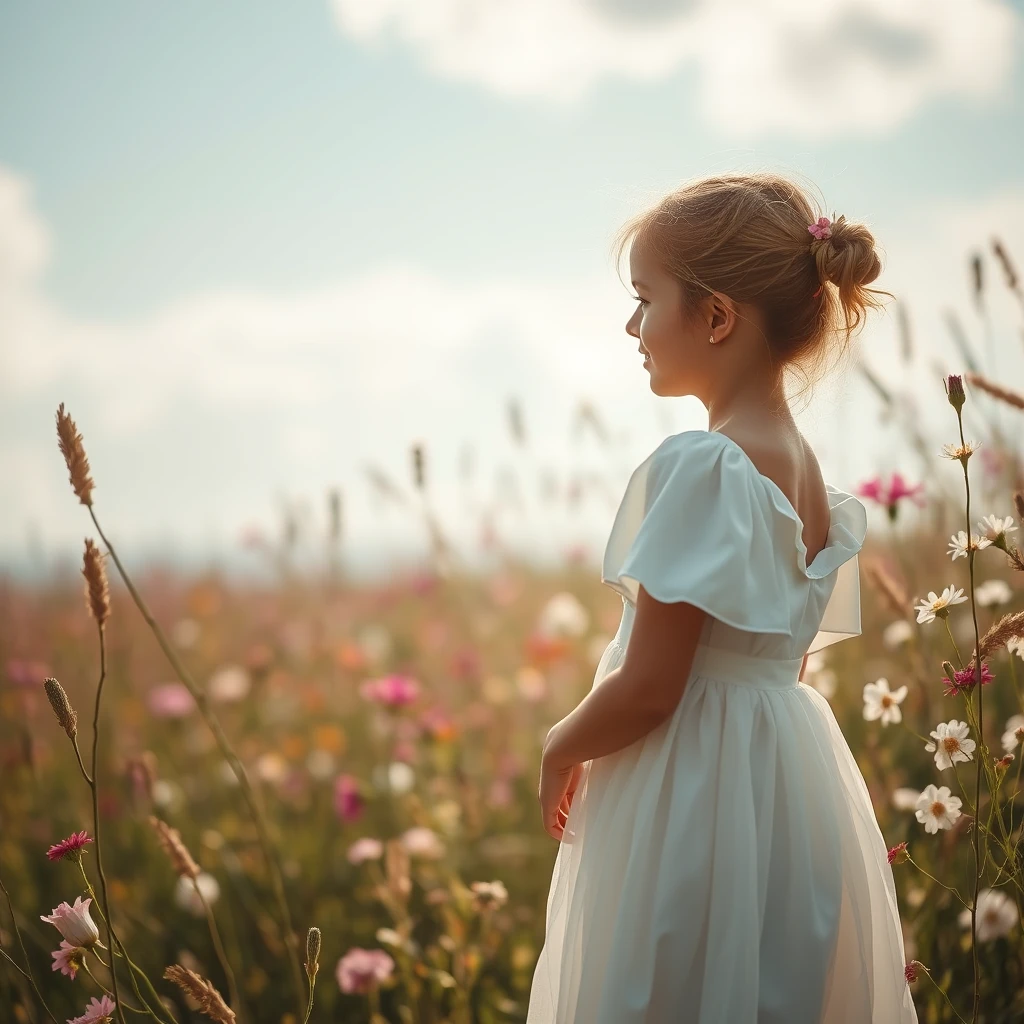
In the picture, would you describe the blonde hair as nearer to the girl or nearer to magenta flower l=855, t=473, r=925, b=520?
the girl

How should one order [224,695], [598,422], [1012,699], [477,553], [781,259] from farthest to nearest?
[477,553] < [224,695] < [598,422] < [1012,699] < [781,259]

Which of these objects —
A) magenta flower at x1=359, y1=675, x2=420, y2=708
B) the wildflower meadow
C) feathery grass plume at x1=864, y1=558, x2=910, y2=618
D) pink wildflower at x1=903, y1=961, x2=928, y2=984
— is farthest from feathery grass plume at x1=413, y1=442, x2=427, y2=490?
pink wildflower at x1=903, y1=961, x2=928, y2=984

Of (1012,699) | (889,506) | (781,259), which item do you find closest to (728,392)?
(781,259)

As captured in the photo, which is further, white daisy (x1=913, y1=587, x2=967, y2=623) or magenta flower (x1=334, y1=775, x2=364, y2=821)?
magenta flower (x1=334, y1=775, x2=364, y2=821)

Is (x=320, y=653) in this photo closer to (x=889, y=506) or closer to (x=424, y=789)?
(x=424, y=789)

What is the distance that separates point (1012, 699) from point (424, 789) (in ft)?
5.19

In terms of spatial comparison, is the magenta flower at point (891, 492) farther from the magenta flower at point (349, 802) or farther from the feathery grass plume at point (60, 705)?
the feathery grass plume at point (60, 705)

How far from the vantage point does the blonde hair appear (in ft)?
4.47

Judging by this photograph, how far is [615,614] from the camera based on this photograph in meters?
3.24

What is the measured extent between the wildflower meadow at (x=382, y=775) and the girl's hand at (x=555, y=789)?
0.98 feet

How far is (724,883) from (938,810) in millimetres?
413

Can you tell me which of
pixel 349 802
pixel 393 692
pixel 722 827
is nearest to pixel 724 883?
pixel 722 827

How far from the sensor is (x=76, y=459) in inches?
46.1

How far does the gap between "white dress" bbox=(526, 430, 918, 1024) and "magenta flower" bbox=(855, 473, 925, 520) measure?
2.34 feet
